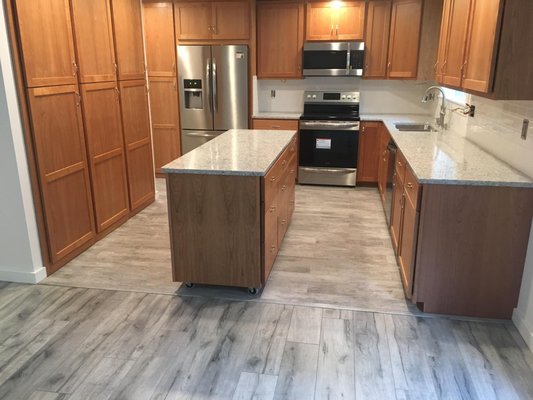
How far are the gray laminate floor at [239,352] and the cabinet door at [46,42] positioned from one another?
4.98ft

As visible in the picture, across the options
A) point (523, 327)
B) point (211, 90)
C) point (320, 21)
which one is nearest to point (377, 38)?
point (320, 21)

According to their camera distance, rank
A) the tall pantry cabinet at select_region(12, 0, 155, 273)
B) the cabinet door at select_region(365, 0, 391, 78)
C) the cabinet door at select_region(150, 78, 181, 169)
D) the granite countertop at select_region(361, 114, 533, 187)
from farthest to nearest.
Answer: the cabinet door at select_region(150, 78, 181, 169) → the cabinet door at select_region(365, 0, 391, 78) → the tall pantry cabinet at select_region(12, 0, 155, 273) → the granite countertop at select_region(361, 114, 533, 187)

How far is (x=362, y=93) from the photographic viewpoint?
5.83 m

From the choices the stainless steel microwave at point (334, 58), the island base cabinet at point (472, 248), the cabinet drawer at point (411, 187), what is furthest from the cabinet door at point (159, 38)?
the island base cabinet at point (472, 248)

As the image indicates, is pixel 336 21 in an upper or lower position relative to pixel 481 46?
upper

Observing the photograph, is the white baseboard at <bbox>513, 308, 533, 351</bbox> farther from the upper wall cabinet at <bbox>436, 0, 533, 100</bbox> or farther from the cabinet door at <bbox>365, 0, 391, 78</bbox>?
the cabinet door at <bbox>365, 0, 391, 78</bbox>

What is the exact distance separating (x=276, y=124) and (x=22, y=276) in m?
3.44

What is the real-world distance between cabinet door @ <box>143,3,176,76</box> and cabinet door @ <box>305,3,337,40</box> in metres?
1.70

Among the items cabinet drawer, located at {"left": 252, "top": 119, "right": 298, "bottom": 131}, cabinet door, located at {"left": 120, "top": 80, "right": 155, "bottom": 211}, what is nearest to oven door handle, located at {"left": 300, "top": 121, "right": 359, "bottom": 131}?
cabinet drawer, located at {"left": 252, "top": 119, "right": 298, "bottom": 131}

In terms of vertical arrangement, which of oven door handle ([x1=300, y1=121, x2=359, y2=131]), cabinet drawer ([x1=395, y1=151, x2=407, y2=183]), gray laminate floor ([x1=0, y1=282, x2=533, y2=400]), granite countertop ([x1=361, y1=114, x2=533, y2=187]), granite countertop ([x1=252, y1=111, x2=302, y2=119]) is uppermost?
granite countertop ([x1=252, y1=111, x2=302, y2=119])

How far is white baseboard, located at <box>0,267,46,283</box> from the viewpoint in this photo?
304 centimetres

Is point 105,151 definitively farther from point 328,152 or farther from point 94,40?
point 328,152

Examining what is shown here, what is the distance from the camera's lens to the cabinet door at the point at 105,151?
3566mm

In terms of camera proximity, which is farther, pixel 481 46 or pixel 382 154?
pixel 382 154
